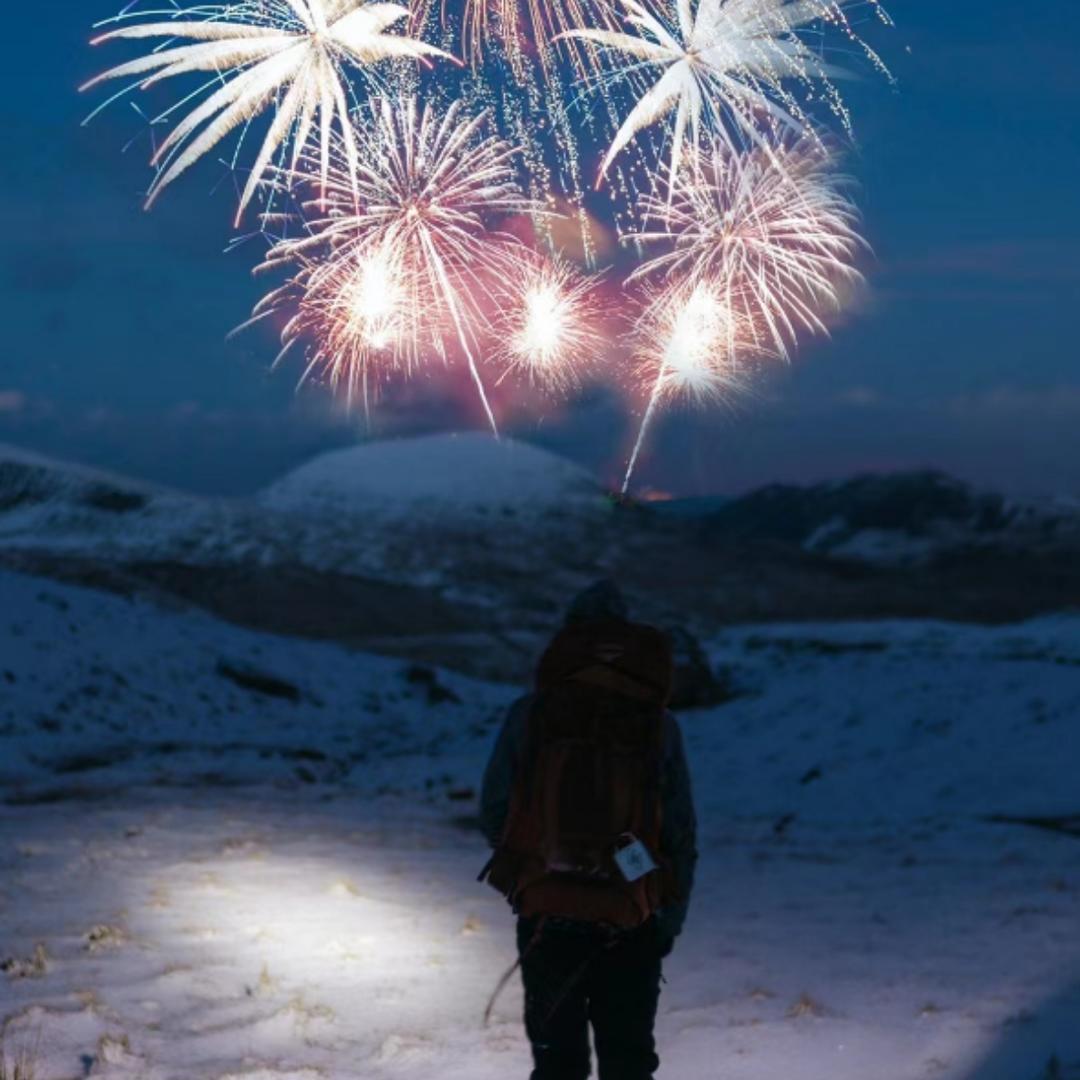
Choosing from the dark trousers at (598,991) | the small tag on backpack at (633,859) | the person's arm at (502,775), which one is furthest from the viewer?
the person's arm at (502,775)

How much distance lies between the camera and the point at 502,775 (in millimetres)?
4078

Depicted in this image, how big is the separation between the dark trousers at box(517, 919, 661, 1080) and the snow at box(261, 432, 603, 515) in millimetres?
98702

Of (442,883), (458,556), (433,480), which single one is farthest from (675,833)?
(433,480)

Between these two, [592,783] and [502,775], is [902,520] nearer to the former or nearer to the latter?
[502,775]

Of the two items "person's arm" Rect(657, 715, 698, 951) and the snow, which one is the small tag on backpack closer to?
"person's arm" Rect(657, 715, 698, 951)

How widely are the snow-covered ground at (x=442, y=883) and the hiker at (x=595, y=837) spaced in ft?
5.20

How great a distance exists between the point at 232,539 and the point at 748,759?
71.7m

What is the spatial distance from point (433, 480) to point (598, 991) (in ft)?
367

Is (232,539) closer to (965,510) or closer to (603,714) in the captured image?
(603,714)

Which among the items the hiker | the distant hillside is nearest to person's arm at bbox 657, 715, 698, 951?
the hiker

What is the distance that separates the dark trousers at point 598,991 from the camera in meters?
3.91

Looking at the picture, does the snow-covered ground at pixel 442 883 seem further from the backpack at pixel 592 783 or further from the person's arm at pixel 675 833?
the backpack at pixel 592 783

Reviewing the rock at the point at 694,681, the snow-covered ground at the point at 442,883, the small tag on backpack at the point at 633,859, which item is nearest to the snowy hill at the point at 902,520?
the rock at the point at 694,681

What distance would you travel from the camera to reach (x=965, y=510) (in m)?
154
